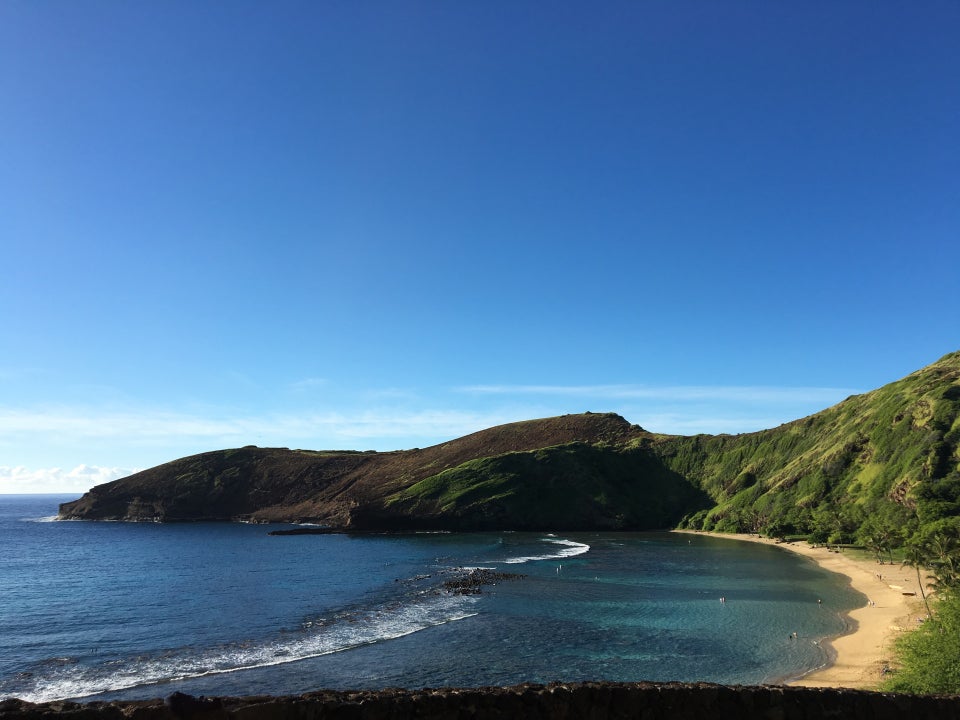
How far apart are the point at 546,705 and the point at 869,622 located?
194ft

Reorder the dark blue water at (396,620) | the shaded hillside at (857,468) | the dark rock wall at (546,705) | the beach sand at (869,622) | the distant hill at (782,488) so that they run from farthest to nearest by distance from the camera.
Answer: the distant hill at (782,488)
the shaded hillside at (857,468)
the dark blue water at (396,620)
the beach sand at (869,622)
the dark rock wall at (546,705)

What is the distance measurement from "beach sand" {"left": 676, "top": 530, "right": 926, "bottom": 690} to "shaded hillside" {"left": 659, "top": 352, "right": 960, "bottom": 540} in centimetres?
2261

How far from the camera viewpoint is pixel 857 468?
140m

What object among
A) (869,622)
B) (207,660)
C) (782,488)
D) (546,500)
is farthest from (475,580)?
(782,488)

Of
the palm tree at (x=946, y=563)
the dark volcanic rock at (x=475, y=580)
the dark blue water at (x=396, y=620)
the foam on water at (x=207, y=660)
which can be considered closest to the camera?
the foam on water at (x=207, y=660)

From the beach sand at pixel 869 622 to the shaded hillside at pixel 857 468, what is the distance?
74.2ft

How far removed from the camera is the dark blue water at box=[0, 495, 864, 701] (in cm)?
4572

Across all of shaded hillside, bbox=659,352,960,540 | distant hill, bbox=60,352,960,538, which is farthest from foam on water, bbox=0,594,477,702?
shaded hillside, bbox=659,352,960,540

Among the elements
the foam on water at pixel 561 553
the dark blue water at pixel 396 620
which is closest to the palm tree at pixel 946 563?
the dark blue water at pixel 396 620

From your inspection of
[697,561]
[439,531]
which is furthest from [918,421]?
[439,531]

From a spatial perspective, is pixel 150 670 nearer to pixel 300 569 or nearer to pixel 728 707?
pixel 728 707

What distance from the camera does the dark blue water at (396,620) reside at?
150 ft

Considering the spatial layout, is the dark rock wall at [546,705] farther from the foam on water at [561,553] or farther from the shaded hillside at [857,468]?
the shaded hillside at [857,468]

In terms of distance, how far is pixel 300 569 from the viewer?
10525 centimetres
